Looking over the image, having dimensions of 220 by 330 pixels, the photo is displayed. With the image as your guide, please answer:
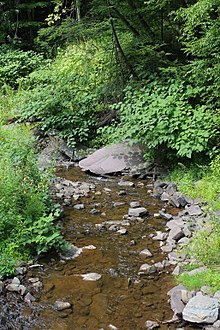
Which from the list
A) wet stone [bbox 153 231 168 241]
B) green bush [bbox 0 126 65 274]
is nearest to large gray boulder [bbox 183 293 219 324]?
wet stone [bbox 153 231 168 241]

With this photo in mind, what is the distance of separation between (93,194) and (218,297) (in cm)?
373

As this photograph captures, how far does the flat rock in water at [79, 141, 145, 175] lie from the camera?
326 inches

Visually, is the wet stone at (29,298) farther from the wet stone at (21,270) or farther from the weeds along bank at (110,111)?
the weeds along bank at (110,111)

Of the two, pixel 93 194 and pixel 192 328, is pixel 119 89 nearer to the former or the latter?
pixel 93 194

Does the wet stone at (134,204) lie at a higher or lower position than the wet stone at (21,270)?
lower

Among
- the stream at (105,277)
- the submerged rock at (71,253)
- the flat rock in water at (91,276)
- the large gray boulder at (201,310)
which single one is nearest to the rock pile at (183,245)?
the large gray boulder at (201,310)

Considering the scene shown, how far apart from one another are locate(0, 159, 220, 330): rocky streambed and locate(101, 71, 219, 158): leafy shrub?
0.86 meters

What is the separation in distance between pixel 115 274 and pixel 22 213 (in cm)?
153

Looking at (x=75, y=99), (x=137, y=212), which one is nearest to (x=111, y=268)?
(x=137, y=212)

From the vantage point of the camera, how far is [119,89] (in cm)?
957

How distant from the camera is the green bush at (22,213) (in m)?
5.02

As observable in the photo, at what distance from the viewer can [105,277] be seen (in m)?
4.72

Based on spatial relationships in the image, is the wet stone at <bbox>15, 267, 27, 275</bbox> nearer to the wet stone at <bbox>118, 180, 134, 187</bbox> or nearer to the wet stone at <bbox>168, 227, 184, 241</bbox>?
the wet stone at <bbox>168, 227, 184, 241</bbox>

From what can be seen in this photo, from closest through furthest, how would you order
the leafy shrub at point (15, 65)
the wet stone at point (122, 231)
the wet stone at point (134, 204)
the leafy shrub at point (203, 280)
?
1. the leafy shrub at point (203, 280)
2. the wet stone at point (122, 231)
3. the wet stone at point (134, 204)
4. the leafy shrub at point (15, 65)
